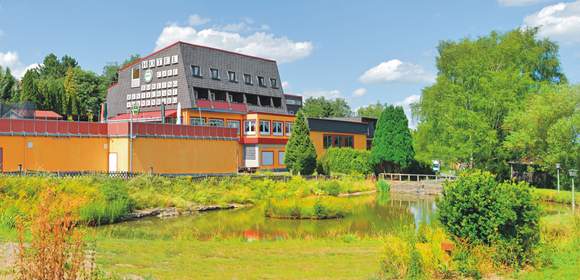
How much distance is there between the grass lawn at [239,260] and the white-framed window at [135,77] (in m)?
39.5

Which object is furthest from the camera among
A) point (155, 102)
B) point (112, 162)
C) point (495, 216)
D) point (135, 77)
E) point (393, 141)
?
point (135, 77)

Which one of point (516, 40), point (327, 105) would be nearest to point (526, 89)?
point (516, 40)

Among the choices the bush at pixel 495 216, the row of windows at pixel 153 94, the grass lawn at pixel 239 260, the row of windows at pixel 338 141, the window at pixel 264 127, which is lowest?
the grass lawn at pixel 239 260

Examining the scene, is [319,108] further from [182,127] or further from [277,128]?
[182,127]

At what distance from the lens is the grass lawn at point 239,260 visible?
9.14 m

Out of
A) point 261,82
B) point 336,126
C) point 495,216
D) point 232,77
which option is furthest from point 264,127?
point 495,216

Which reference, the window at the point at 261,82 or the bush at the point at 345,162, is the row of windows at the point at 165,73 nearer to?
the window at the point at 261,82

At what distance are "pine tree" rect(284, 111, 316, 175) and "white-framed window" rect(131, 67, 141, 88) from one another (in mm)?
17284

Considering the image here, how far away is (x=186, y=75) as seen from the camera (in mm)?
46906

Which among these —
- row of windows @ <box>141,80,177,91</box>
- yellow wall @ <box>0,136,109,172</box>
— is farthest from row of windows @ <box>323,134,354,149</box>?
yellow wall @ <box>0,136,109,172</box>

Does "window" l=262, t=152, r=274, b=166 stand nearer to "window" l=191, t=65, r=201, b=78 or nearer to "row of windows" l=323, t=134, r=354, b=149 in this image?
"row of windows" l=323, t=134, r=354, b=149

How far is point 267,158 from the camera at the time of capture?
4809cm

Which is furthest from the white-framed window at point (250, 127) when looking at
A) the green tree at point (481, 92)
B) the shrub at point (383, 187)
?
the green tree at point (481, 92)

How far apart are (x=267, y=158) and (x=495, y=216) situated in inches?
1544
